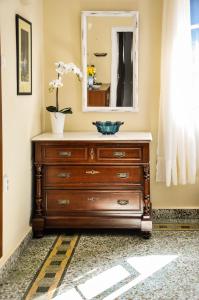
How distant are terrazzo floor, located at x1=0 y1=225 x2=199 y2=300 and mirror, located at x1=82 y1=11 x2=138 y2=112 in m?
1.31

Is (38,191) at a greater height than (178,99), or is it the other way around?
(178,99)

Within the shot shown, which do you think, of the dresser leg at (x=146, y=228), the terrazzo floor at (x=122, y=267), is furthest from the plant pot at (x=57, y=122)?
the dresser leg at (x=146, y=228)

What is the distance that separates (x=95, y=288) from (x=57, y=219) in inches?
50.4

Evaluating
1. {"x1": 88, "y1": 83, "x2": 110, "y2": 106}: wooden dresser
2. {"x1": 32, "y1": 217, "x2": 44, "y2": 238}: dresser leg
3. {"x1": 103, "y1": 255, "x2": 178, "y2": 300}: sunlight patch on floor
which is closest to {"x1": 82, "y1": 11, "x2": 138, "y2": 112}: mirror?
{"x1": 88, "y1": 83, "x2": 110, "y2": 106}: wooden dresser

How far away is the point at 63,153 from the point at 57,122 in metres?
0.43

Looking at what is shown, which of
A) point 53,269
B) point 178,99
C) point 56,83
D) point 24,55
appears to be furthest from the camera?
point 178,99

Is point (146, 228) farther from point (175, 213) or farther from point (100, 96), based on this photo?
point (100, 96)

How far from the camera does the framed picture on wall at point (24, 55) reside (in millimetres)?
3955

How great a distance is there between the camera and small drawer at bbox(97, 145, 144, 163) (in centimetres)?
446

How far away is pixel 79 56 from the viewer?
503 centimetres

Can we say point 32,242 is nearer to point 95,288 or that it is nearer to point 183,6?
point 95,288

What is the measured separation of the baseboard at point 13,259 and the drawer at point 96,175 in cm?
55

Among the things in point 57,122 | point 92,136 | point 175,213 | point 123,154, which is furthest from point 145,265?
point 57,122

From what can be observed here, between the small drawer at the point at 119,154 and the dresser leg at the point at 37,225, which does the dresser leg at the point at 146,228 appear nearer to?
the small drawer at the point at 119,154
